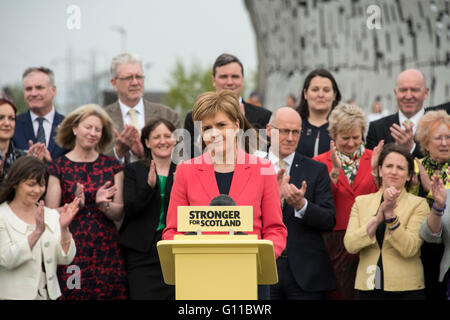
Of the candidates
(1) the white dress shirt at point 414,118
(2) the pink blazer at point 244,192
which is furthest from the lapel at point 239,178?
(1) the white dress shirt at point 414,118

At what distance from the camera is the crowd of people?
5.94 meters

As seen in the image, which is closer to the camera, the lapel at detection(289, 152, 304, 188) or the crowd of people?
the crowd of people

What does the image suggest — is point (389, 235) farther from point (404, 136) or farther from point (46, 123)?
point (46, 123)

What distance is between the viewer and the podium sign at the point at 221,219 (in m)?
3.66

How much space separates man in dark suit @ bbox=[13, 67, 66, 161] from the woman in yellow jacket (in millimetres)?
3107

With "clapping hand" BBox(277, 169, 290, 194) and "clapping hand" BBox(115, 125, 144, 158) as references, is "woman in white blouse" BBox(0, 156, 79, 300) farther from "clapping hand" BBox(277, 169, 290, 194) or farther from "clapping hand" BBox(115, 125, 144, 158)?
"clapping hand" BBox(277, 169, 290, 194)

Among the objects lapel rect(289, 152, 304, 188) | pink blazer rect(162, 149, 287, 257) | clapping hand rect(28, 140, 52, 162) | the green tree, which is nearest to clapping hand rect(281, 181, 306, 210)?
lapel rect(289, 152, 304, 188)

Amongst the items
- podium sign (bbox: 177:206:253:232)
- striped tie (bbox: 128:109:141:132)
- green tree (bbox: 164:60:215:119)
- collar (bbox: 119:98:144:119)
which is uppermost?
green tree (bbox: 164:60:215:119)

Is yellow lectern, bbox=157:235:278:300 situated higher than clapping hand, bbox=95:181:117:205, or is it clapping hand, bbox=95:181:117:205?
clapping hand, bbox=95:181:117:205

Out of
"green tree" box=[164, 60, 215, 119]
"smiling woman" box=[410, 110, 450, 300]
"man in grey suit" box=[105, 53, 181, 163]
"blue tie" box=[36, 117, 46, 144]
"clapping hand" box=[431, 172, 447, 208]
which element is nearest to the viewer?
"clapping hand" box=[431, 172, 447, 208]

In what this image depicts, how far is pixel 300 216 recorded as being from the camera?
6137 mm

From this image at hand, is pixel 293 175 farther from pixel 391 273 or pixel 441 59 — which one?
pixel 441 59

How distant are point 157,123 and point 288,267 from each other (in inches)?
76.3

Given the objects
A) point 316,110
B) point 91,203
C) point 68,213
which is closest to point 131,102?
point 91,203
